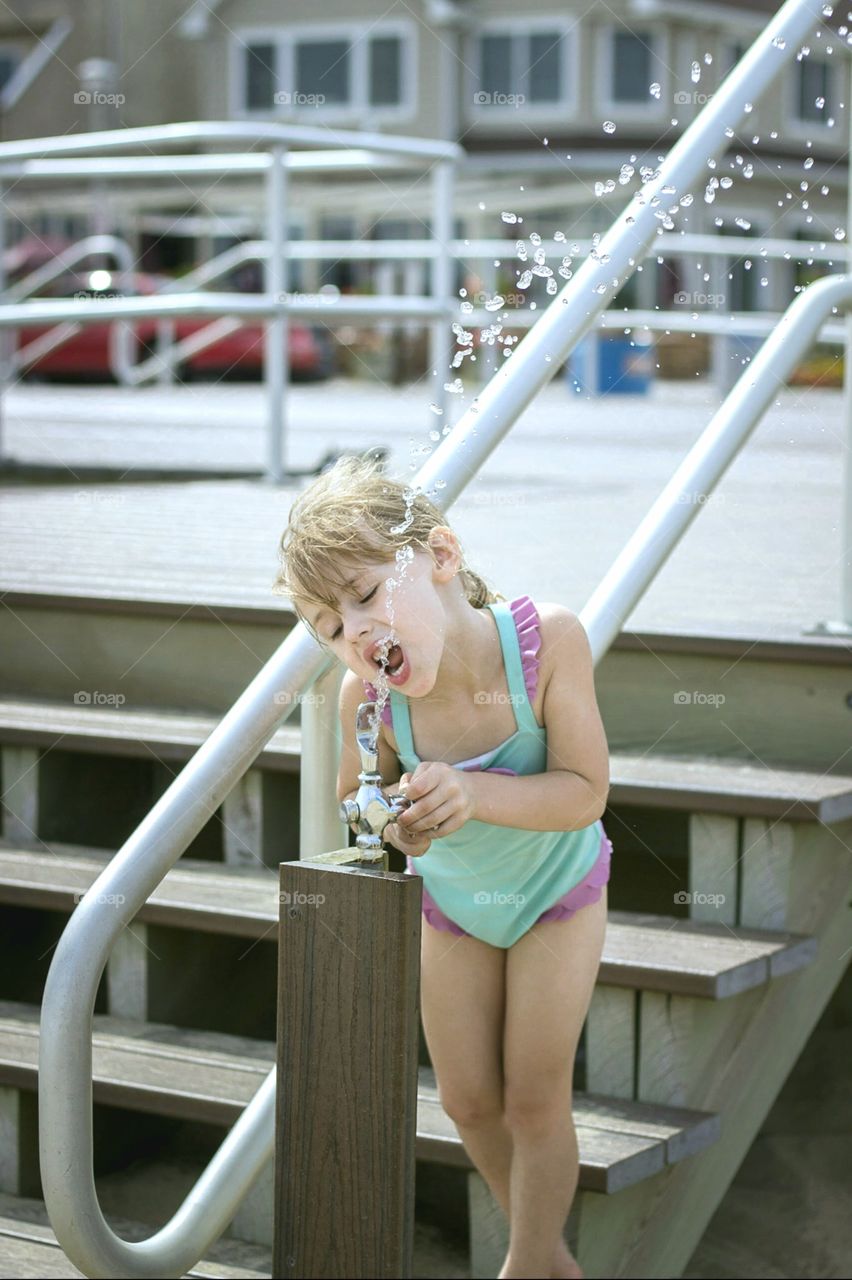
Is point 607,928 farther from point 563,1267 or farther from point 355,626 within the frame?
point 355,626

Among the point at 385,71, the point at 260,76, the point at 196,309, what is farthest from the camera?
the point at 260,76

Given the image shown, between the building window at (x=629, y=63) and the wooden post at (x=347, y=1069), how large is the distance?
23357 millimetres

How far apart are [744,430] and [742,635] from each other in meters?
0.49

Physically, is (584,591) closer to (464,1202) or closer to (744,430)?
(744,430)

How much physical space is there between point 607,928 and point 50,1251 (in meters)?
0.91

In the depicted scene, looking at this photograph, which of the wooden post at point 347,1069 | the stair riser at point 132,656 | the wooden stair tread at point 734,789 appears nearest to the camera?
the wooden post at point 347,1069

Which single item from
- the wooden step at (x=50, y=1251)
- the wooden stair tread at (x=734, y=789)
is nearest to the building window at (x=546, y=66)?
the wooden stair tread at (x=734, y=789)

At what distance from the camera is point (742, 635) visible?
2.84 metres

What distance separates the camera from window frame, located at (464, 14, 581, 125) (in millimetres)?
23484

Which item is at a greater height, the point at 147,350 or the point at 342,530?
the point at 147,350

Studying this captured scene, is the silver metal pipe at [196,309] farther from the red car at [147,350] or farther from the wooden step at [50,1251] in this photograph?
the red car at [147,350]

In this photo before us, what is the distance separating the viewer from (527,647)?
1.93 metres

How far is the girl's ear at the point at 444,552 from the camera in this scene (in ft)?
5.99

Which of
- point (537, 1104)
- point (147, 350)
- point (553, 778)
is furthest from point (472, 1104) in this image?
point (147, 350)
